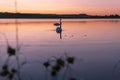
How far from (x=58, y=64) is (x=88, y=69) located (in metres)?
7.39

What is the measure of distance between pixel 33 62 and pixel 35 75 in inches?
78.6

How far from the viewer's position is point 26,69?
9883 mm

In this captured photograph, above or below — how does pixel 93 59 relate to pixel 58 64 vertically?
below

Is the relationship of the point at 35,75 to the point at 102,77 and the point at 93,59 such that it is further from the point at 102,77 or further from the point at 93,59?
the point at 93,59

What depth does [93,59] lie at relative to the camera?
42.1 feet

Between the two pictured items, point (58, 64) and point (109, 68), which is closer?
point (58, 64)

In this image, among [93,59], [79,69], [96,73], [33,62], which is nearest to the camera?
[96,73]

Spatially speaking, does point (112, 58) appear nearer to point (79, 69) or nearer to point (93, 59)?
point (93, 59)

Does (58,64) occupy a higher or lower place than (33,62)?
higher

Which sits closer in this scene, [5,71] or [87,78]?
[5,71]

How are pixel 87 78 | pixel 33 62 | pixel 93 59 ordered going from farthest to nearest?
1. pixel 93 59
2. pixel 33 62
3. pixel 87 78

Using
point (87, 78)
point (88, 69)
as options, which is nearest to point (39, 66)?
point (88, 69)

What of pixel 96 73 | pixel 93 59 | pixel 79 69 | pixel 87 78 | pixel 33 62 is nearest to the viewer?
pixel 87 78

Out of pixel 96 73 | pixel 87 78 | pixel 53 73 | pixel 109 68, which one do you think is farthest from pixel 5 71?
pixel 109 68
